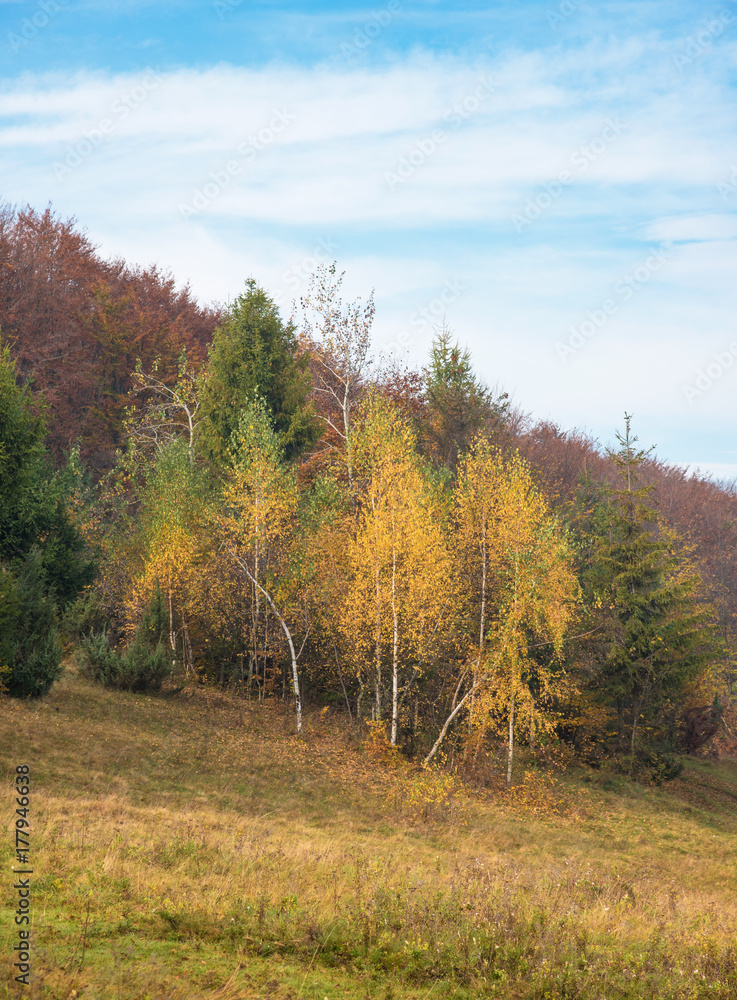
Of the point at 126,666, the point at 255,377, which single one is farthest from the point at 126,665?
the point at 255,377

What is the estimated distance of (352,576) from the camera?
24.3 metres

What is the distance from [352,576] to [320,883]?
49.8 ft

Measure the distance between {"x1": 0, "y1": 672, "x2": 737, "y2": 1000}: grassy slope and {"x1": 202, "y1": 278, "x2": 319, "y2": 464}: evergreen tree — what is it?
15576 millimetres

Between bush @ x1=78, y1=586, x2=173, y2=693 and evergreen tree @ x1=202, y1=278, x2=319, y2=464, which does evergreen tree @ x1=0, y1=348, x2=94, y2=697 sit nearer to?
bush @ x1=78, y1=586, x2=173, y2=693

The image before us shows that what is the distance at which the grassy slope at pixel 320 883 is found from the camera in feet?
22.4

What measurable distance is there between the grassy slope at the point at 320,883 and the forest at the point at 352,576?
347cm

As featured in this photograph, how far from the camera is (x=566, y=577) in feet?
70.6

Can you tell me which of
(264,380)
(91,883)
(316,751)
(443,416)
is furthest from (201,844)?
(443,416)

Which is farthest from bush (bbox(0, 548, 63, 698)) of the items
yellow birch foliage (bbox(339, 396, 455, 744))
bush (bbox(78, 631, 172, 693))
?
yellow birch foliage (bbox(339, 396, 455, 744))

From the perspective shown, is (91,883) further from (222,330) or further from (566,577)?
(222,330)

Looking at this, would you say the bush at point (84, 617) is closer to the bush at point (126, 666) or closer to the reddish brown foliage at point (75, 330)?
the bush at point (126, 666)

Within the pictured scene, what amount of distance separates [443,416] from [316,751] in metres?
21.4

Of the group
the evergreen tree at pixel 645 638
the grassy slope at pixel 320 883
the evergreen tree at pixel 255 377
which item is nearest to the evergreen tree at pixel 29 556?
the grassy slope at pixel 320 883

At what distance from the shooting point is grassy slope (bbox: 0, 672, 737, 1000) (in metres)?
6.82
